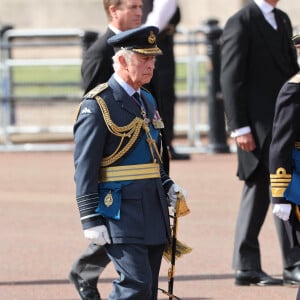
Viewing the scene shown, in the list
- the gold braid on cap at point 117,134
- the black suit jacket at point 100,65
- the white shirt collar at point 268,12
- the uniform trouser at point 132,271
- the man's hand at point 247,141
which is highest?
the white shirt collar at point 268,12

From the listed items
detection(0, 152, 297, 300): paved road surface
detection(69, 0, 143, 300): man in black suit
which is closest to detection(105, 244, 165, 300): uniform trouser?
detection(69, 0, 143, 300): man in black suit

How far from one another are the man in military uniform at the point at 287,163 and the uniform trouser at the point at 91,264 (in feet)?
4.29

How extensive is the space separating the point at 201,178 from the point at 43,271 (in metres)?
4.26

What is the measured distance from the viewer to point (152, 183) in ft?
20.5

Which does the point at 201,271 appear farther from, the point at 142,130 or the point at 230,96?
the point at 142,130

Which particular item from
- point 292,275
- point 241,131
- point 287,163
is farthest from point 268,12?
point 287,163

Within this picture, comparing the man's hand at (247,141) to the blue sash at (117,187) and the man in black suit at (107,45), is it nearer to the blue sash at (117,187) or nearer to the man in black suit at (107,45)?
the man in black suit at (107,45)

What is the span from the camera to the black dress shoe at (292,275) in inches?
321

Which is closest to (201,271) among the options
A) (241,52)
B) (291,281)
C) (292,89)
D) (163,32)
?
(291,281)

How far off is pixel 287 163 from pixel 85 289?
1.64m

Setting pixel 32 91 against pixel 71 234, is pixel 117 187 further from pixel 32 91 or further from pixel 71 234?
pixel 32 91

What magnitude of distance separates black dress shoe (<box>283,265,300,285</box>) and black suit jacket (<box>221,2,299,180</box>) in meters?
0.65

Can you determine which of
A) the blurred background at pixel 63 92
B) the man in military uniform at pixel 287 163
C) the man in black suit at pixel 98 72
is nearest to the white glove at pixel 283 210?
the man in military uniform at pixel 287 163

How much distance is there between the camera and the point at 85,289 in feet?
24.9
